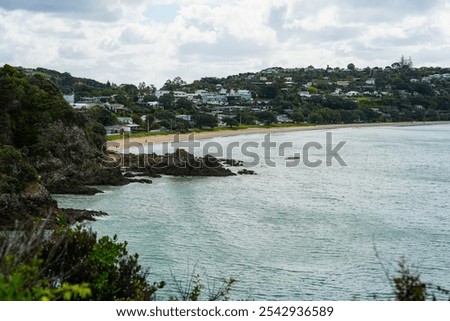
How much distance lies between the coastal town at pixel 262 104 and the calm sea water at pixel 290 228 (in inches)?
1453

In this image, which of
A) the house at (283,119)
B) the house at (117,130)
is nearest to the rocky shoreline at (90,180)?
the house at (117,130)

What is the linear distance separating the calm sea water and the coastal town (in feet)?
121

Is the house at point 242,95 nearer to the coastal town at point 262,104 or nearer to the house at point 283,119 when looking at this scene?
the coastal town at point 262,104

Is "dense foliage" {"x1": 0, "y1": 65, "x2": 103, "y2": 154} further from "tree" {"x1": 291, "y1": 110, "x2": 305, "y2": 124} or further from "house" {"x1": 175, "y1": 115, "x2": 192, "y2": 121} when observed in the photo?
"tree" {"x1": 291, "y1": 110, "x2": 305, "y2": 124}

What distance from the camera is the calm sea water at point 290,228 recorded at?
1948 centimetres

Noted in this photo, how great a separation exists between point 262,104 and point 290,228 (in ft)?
317

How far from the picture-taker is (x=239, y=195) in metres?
36.3

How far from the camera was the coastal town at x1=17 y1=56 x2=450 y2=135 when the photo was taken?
87.8 m

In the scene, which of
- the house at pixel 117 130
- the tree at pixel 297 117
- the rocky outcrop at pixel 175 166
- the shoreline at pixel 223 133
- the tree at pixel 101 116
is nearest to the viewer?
the rocky outcrop at pixel 175 166

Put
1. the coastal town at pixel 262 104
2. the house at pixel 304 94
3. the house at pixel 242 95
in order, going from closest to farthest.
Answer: the coastal town at pixel 262 104 → the house at pixel 304 94 → the house at pixel 242 95

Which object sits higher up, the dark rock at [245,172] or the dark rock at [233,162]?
the dark rock at [233,162]

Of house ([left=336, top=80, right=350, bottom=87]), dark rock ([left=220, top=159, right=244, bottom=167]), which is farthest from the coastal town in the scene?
dark rock ([left=220, top=159, right=244, bottom=167])

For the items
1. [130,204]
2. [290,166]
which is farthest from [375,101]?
[130,204]

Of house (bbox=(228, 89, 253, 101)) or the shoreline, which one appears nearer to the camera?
the shoreline
